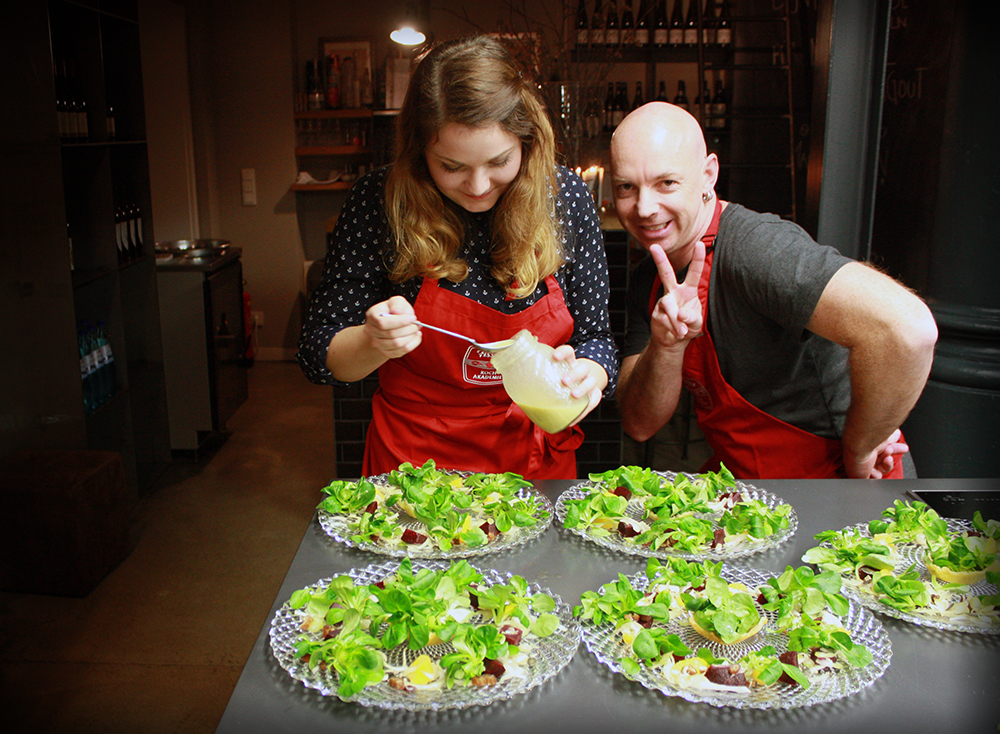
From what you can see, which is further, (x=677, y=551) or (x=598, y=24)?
(x=598, y=24)

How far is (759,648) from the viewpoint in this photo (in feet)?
3.05

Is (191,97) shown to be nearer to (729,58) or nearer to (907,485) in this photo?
(729,58)

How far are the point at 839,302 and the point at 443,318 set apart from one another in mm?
717

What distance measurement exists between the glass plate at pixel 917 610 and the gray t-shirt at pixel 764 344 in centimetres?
50

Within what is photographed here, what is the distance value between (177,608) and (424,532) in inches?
88.6

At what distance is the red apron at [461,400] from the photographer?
1.62 meters

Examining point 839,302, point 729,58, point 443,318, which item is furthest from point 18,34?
point 729,58

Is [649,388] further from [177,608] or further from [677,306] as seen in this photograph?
[177,608]

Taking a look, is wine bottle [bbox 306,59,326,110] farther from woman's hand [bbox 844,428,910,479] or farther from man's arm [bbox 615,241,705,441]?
woman's hand [bbox 844,428,910,479]

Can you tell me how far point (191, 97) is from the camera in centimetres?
626

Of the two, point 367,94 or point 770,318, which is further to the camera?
point 367,94

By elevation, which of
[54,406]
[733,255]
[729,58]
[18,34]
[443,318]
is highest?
[729,58]

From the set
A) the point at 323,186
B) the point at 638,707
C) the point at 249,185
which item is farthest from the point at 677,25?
the point at 638,707

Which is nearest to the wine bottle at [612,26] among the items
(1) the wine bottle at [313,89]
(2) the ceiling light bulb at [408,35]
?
(2) the ceiling light bulb at [408,35]
